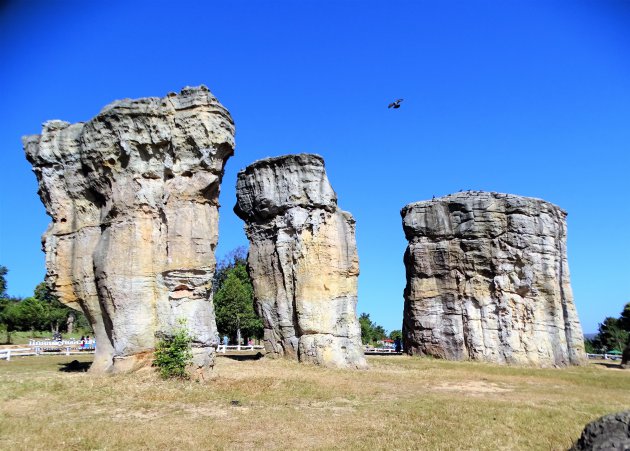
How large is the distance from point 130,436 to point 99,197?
460 inches

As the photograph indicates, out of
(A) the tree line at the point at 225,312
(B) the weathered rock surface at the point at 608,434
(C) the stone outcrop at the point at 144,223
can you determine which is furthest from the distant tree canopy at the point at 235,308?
(B) the weathered rock surface at the point at 608,434

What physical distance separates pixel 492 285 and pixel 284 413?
26301 millimetres

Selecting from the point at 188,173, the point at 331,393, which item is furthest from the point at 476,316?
the point at 188,173

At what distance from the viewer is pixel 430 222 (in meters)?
37.3

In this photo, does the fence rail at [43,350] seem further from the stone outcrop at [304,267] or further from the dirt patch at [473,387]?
the dirt patch at [473,387]

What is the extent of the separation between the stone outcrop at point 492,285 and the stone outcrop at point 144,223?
21478mm

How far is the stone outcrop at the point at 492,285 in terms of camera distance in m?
34.6

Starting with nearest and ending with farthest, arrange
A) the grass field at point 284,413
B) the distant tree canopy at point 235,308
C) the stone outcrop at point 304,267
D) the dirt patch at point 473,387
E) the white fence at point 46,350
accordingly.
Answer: the grass field at point 284,413, the dirt patch at point 473,387, the stone outcrop at point 304,267, the white fence at point 46,350, the distant tree canopy at point 235,308

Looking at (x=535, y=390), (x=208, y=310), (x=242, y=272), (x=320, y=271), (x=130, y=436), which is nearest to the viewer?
(x=130, y=436)

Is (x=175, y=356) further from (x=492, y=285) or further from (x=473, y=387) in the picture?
(x=492, y=285)

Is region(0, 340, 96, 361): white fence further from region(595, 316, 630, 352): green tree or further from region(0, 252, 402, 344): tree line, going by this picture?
region(595, 316, 630, 352): green tree

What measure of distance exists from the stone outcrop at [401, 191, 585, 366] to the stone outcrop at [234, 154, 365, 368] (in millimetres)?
10591

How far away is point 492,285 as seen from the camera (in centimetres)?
3559

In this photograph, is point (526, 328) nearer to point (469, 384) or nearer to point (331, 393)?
point (469, 384)
